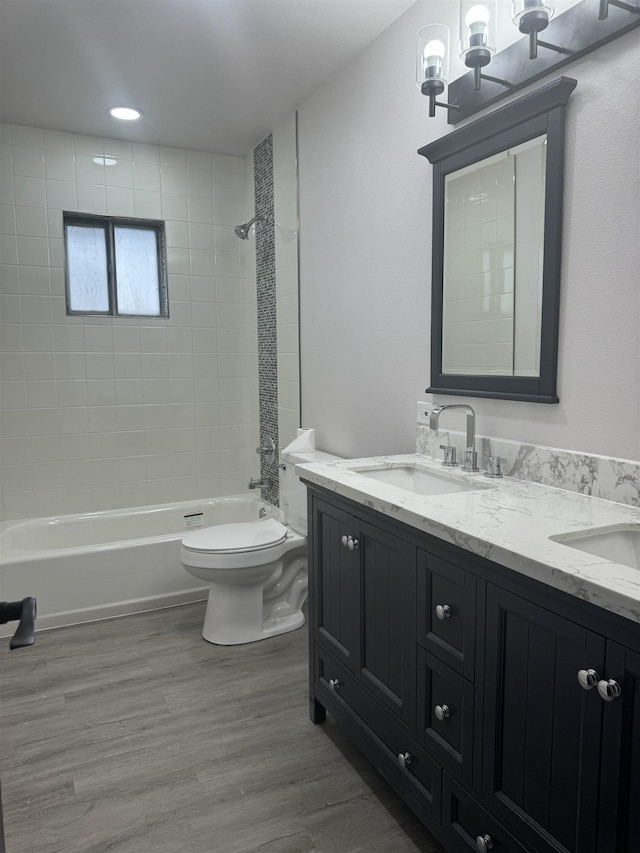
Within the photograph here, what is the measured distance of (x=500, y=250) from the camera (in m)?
1.92

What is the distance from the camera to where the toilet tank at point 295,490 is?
2.98 meters

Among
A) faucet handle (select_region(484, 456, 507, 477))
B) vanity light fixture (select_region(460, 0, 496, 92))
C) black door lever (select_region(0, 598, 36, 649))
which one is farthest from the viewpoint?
faucet handle (select_region(484, 456, 507, 477))

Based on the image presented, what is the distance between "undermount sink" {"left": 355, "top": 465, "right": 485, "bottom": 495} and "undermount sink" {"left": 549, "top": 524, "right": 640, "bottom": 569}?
0.64 meters

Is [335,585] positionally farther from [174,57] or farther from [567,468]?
[174,57]

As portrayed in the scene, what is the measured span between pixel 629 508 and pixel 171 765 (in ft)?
5.11

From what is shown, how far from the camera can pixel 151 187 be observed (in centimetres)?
371

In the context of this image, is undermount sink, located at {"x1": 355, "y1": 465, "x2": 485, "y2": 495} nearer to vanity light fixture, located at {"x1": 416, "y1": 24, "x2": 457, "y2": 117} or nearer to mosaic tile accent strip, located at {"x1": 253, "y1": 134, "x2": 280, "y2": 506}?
vanity light fixture, located at {"x1": 416, "y1": 24, "x2": 457, "y2": 117}

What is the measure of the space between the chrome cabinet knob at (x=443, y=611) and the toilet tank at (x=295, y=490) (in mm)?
1556

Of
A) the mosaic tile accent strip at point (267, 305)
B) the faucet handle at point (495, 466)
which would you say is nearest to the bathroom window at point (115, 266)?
the mosaic tile accent strip at point (267, 305)

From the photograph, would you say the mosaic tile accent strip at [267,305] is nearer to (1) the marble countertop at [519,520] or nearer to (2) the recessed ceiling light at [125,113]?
(2) the recessed ceiling light at [125,113]

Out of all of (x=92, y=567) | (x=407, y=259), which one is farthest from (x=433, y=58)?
(x=92, y=567)

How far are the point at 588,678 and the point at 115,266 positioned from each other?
11.5ft

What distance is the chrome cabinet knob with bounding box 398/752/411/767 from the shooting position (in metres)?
1.58

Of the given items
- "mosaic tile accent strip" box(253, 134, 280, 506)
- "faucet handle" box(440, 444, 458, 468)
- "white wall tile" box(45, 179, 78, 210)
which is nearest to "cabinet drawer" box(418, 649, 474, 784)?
"faucet handle" box(440, 444, 458, 468)
